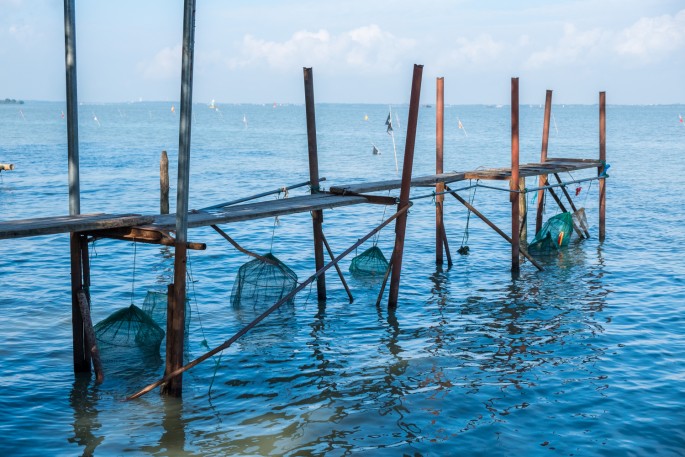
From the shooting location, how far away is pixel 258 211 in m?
11.2

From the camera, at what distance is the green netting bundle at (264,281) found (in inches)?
575

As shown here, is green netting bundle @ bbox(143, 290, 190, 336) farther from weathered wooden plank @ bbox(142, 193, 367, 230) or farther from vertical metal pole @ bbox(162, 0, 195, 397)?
vertical metal pole @ bbox(162, 0, 195, 397)

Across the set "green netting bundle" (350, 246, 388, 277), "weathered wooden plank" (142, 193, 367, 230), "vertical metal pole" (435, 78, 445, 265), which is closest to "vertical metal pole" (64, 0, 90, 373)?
"weathered wooden plank" (142, 193, 367, 230)

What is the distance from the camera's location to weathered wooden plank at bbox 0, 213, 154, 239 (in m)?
8.94

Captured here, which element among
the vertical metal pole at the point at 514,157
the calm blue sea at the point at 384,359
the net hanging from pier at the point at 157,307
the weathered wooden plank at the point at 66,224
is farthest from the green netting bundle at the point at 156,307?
the vertical metal pole at the point at 514,157

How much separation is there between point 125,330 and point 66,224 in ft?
8.49

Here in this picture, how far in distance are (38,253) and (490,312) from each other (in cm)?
1227

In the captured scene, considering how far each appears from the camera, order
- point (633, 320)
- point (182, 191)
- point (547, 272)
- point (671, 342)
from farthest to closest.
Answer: point (547, 272) < point (633, 320) < point (671, 342) < point (182, 191)

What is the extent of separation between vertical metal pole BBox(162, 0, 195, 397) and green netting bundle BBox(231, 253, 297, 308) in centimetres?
471

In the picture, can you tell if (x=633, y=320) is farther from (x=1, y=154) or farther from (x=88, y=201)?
(x=1, y=154)

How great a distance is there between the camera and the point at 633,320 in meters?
14.8

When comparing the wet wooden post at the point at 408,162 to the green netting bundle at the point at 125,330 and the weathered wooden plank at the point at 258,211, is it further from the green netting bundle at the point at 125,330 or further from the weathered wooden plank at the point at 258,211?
the green netting bundle at the point at 125,330

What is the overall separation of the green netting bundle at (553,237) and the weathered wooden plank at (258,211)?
8588 millimetres

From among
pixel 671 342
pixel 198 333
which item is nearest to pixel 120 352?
pixel 198 333
